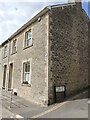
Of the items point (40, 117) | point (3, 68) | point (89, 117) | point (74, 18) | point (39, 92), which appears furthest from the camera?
point (3, 68)

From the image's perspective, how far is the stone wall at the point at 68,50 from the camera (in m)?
8.98

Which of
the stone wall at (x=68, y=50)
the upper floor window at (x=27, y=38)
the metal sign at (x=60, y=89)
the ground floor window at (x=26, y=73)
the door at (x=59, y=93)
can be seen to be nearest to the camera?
the door at (x=59, y=93)

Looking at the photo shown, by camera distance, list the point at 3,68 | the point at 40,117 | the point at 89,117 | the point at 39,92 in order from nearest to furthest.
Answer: the point at 89,117 → the point at 40,117 → the point at 39,92 → the point at 3,68

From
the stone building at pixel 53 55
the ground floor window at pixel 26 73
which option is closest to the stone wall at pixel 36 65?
the stone building at pixel 53 55

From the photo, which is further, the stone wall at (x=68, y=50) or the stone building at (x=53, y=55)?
the stone wall at (x=68, y=50)

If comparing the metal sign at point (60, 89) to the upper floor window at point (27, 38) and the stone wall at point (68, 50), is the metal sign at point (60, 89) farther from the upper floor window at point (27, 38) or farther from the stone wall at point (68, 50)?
the upper floor window at point (27, 38)

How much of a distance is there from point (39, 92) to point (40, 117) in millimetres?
2797

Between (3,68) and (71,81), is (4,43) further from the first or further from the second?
(71,81)

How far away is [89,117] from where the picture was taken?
5766mm

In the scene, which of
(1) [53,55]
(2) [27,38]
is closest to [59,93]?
(1) [53,55]

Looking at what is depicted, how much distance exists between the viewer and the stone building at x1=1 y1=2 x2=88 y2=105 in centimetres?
874

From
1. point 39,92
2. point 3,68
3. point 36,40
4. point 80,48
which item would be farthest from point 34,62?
point 3,68

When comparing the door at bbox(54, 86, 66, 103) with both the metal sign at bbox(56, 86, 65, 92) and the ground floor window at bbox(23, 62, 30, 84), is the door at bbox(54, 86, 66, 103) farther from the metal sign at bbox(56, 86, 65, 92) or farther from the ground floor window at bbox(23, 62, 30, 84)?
the ground floor window at bbox(23, 62, 30, 84)

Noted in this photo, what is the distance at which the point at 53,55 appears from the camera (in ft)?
29.2
